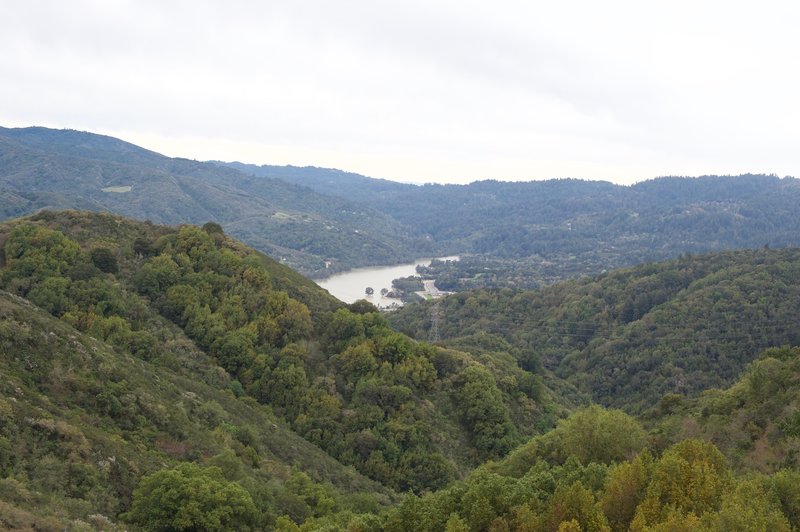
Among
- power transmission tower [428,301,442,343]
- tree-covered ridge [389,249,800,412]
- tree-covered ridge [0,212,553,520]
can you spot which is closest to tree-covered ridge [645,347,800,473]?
tree-covered ridge [0,212,553,520]

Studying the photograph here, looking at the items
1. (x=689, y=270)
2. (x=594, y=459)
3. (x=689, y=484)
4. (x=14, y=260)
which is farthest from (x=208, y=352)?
(x=689, y=270)

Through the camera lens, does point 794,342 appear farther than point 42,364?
Yes

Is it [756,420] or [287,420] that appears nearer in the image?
[756,420]

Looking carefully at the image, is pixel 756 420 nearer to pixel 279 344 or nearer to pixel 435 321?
pixel 279 344

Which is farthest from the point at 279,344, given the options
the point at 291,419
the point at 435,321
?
the point at 435,321

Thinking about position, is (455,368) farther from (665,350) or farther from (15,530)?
(665,350)

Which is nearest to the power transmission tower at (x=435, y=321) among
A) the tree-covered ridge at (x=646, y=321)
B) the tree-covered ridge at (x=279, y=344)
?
the tree-covered ridge at (x=646, y=321)

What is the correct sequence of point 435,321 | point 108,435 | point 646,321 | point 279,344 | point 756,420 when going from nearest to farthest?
point 108,435
point 756,420
point 279,344
point 646,321
point 435,321
